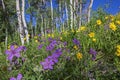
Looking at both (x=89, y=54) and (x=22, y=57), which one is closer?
(x=22, y=57)

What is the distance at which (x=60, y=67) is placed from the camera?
324 centimetres

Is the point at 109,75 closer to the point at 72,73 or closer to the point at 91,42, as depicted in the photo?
the point at 72,73

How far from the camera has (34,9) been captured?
171 feet

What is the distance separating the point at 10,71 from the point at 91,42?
1643mm

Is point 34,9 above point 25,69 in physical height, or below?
below

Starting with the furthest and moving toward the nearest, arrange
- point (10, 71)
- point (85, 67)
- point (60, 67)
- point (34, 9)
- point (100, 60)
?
point (34, 9), point (100, 60), point (85, 67), point (60, 67), point (10, 71)

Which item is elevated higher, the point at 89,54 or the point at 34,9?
the point at 89,54

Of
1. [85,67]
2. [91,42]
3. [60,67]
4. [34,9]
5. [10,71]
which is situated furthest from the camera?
[34,9]

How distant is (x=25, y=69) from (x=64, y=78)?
1.37 feet

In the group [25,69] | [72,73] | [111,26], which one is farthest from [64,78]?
[111,26]

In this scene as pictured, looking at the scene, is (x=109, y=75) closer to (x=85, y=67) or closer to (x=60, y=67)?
(x=85, y=67)

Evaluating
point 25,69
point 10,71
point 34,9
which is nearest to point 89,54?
point 25,69

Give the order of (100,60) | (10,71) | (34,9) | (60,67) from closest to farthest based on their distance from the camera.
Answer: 1. (10,71)
2. (60,67)
3. (100,60)
4. (34,9)

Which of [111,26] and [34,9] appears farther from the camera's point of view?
[34,9]
